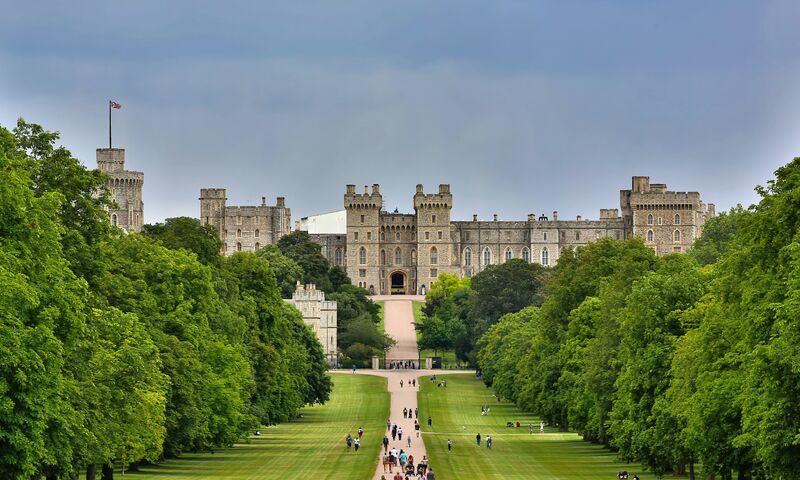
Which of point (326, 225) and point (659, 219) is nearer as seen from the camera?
point (659, 219)

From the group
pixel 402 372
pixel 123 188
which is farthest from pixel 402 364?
pixel 123 188

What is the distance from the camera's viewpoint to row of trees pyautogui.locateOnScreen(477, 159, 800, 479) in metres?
31.8

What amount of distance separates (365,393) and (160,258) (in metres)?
45.5

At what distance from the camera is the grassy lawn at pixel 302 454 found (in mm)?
47062

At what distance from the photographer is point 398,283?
575 ft

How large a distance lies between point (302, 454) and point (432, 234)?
11849 centimetres

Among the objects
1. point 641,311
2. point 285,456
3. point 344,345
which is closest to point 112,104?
point 344,345

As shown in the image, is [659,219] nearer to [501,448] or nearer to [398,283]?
[398,283]

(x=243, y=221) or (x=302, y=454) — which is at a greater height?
(x=243, y=221)

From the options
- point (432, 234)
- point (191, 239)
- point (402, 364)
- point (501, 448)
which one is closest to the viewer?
point (501, 448)

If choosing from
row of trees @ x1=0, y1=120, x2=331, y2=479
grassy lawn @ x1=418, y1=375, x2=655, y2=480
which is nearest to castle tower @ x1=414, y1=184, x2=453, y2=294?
grassy lawn @ x1=418, y1=375, x2=655, y2=480

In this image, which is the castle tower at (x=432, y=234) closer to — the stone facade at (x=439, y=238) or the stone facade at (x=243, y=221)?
the stone facade at (x=439, y=238)

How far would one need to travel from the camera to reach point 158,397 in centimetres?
4253

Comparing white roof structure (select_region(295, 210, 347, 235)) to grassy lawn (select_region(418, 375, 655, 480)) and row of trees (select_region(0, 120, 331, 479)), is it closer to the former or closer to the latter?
grassy lawn (select_region(418, 375, 655, 480))
